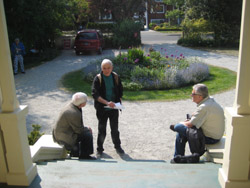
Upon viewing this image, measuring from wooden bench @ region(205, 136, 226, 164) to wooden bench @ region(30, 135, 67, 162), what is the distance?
2.27 meters

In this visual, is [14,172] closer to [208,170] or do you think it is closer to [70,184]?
[70,184]

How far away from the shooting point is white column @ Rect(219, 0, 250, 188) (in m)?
2.33

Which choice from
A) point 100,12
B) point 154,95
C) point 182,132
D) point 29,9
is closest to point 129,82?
point 154,95

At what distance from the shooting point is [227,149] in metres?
2.65

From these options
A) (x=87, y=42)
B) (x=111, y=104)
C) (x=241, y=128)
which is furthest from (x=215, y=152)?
(x=87, y=42)

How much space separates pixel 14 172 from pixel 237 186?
7.67ft

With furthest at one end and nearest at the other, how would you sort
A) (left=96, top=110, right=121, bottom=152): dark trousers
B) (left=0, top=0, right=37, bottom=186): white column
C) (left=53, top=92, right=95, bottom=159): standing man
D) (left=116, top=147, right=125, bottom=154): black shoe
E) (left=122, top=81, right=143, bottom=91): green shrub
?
1. (left=122, top=81, right=143, bottom=91): green shrub
2. (left=116, top=147, right=125, bottom=154): black shoe
3. (left=96, top=110, right=121, bottom=152): dark trousers
4. (left=53, top=92, right=95, bottom=159): standing man
5. (left=0, top=0, right=37, bottom=186): white column

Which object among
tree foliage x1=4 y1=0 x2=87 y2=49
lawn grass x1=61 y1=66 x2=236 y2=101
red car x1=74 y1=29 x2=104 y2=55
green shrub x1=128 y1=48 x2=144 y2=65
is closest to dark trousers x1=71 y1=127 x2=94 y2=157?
lawn grass x1=61 y1=66 x2=236 y2=101

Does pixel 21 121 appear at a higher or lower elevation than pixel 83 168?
higher

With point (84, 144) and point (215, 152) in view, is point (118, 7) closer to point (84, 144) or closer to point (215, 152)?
point (84, 144)

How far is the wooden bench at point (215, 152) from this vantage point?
3.68 metres

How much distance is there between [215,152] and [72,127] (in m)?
2.22

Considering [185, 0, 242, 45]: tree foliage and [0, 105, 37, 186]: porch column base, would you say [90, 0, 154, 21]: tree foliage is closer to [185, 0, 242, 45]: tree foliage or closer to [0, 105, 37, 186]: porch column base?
[185, 0, 242, 45]: tree foliage

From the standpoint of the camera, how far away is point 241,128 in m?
2.46
